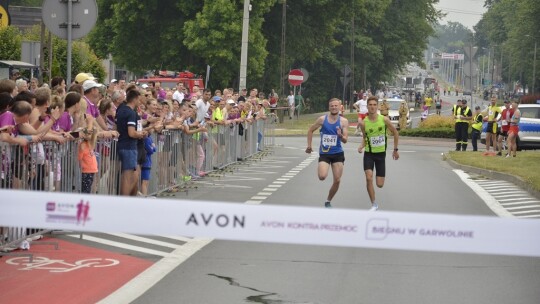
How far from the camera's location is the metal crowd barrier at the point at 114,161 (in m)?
12.6

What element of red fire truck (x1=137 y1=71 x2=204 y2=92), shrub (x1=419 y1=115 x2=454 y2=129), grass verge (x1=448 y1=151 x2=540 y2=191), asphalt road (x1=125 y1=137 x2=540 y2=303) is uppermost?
red fire truck (x1=137 y1=71 x2=204 y2=92)

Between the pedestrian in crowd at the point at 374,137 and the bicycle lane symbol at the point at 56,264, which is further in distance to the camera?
the pedestrian in crowd at the point at 374,137

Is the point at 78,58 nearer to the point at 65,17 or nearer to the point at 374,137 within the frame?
the point at 374,137

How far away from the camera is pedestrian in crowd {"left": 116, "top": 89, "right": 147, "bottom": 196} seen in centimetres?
1625

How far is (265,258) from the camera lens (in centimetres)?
1271

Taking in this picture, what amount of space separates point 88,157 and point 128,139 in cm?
176

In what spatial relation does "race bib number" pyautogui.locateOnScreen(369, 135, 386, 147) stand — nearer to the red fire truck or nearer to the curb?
the curb

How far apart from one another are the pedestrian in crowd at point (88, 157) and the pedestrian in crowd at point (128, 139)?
1531 mm

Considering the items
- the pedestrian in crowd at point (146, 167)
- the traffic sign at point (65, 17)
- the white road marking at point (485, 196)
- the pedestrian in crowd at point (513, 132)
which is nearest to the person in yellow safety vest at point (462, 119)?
the pedestrian in crowd at point (513, 132)

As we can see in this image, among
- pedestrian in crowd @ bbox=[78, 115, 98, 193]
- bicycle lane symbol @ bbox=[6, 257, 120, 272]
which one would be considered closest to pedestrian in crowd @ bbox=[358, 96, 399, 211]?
pedestrian in crowd @ bbox=[78, 115, 98, 193]

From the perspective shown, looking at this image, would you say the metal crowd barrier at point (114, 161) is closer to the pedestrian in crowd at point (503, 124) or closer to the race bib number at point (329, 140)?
the race bib number at point (329, 140)

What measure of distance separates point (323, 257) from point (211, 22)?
144 ft

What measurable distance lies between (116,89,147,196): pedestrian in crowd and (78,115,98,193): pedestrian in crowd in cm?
153

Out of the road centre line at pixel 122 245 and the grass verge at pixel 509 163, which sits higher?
the grass verge at pixel 509 163
